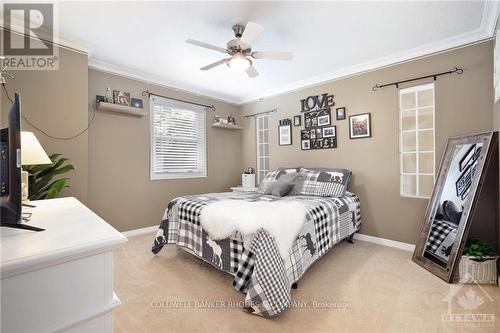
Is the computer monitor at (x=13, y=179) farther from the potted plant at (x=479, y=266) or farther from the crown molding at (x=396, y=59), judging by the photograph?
the crown molding at (x=396, y=59)

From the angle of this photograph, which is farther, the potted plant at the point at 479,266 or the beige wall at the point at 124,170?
the beige wall at the point at 124,170

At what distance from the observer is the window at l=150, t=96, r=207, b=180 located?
12.2 ft

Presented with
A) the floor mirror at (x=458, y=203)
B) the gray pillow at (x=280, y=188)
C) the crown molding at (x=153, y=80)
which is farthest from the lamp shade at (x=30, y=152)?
the floor mirror at (x=458, y=203)

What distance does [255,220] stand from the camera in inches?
71.3

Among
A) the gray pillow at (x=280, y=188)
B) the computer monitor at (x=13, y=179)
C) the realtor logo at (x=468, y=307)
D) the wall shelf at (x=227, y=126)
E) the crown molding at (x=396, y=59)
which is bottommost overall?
the realtor logo at (x=468, y=307)

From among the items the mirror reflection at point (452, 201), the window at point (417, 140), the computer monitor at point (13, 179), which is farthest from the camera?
the window at point (417, 140)

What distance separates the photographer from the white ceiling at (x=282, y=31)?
6.70 ft

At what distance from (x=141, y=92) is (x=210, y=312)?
10.6 feet

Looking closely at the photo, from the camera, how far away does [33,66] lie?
2422 millimetres

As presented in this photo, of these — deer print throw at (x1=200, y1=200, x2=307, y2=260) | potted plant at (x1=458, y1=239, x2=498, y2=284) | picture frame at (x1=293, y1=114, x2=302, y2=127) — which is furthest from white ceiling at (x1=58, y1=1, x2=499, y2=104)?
potted plant at (x1=458, y1=239, x2=498, y2=284)

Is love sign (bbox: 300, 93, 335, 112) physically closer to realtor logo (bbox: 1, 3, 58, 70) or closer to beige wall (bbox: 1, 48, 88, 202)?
beige wall (bbox: 1, 48, 88, 202)

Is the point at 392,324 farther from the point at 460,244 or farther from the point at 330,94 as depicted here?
the point at 330,94

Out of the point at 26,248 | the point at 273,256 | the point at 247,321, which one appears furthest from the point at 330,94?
the point at 26,248

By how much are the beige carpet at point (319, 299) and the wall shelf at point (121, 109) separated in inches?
78.0
